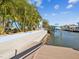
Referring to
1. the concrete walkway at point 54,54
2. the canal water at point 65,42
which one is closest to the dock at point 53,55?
the concrete walkway at point 54,54

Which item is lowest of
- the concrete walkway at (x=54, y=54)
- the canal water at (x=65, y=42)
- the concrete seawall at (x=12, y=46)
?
the canal water at (x=65, y=42)

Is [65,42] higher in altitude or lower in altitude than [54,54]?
lower

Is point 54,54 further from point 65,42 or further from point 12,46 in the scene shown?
point 65,42

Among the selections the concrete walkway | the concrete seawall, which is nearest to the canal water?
the concrete seawall

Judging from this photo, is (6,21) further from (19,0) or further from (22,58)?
(22,58)

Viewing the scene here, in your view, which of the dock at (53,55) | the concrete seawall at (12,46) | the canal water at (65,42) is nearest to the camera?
the concrete seawall at (12,46)

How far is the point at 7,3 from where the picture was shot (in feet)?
117

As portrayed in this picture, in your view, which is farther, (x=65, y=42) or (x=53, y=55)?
(x=65, y=42)

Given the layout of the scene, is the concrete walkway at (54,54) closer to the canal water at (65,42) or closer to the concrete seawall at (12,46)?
the concrete seawall at (12,46)

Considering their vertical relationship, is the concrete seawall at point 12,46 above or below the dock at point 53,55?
above

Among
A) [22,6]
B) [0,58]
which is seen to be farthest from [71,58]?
[22,6]

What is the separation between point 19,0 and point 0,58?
3336 cm

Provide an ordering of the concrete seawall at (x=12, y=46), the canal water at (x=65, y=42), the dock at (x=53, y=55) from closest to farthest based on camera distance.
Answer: the concrete seawall at (x=12, y=46) < the dock at (x=53, y=55) < the canal water at (x=65, y=42)

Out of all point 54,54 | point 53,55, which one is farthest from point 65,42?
point 53,55
